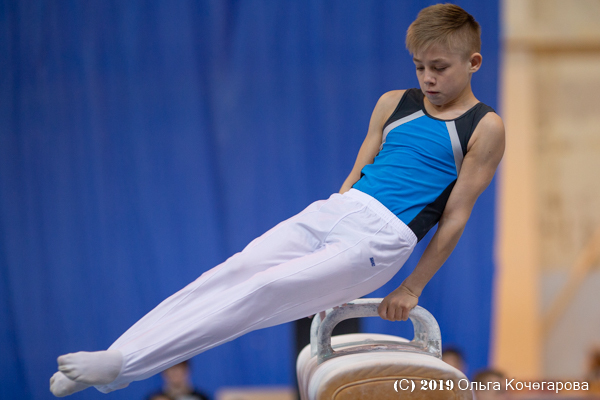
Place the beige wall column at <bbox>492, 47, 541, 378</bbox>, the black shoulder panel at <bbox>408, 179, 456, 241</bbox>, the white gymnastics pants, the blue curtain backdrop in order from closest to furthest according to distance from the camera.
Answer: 1. the white gymnastics pants
2. the black shoulder panel at <bbox>408, 179, 456, 241</bbox>
3. the blue curtain backdrop
4. the beige wall column at <bbox>492, 47, 541, 378</bbox>

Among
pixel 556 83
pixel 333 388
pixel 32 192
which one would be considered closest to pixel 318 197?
pixel 32 192

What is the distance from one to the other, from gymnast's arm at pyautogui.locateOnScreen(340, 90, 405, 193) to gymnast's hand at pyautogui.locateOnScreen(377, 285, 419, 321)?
0.50 m

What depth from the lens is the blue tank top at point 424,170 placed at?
2.15 m

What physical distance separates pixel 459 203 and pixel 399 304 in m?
0.43

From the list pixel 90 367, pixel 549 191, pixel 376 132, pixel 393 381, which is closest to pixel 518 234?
pixel 549 191

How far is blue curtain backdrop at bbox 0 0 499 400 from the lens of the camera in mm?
5113

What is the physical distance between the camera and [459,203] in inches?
83.7

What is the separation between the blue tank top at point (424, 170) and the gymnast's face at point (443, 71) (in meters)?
0.10

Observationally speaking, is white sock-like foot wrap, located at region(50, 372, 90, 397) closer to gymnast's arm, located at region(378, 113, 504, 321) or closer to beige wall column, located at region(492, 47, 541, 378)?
gymnast's arm, located at region(378, 113, 504, 321)

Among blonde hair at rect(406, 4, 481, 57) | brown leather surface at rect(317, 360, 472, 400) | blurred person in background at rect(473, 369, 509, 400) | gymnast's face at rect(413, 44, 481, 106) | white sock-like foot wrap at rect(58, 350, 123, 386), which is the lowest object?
blurred person in background at rect(473, 369, 509, 400)

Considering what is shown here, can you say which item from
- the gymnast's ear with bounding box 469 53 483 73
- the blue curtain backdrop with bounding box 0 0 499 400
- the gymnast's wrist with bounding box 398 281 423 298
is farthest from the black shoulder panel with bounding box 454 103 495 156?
the blue curtain backdrop with bounding box 0 0 499 400

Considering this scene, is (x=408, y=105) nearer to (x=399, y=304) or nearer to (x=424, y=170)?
(x=424, y=170)

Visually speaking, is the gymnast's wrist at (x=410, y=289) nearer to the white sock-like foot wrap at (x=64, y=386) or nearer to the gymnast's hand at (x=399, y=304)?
the gymnast's hand at (x=399, y=304)

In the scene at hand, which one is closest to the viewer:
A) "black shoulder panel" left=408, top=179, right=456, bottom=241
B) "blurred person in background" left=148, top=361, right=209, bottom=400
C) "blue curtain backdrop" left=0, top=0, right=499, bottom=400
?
"black shoulder panel" left=408, top=179, right=456, bottom=241
